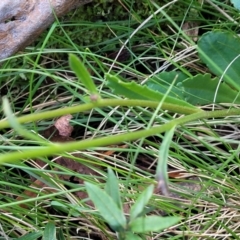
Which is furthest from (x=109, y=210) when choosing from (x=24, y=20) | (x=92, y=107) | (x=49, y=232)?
(x=24, y=20)

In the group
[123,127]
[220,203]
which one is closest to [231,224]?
[220,203]

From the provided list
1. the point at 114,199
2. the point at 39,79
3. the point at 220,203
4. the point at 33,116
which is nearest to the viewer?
the point at 33,116

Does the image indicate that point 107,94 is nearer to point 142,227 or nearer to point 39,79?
point 39,79

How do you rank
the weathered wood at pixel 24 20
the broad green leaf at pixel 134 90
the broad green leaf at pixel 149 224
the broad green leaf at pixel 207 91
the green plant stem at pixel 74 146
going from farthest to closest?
1. the weathered wood at pixel 24 20
2. the broad green leaf at pixel 207 91
3. the broad green leaf at pixel 134 90
4. the broad green leaf at pixel 149 224
5. the green plant stem at pixel 74 146

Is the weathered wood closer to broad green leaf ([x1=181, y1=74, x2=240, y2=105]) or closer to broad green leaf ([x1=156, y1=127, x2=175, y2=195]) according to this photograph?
broad green leaf ([x1=181, y1=74, x2=240, y2=105])

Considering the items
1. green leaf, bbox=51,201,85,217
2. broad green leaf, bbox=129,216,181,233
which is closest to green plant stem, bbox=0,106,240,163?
broad green leaf, bbox=129,216,181,233

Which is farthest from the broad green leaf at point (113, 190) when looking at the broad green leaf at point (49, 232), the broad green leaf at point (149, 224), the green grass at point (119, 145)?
the broad green leaf at point (49, 232)

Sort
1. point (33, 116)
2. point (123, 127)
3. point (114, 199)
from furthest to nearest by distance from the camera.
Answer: point (123, 127)
point (114, 199)
point (33, 116)

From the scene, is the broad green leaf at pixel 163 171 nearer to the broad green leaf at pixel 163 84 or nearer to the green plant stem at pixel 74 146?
the green plant stem at pixel 74 146
